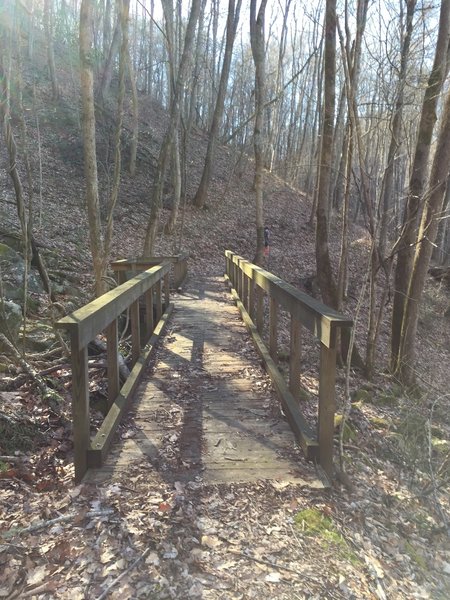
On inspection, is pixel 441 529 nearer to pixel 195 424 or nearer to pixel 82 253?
pixel 195 424

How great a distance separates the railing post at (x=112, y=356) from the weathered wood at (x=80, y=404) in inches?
35.6

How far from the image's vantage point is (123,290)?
476cm

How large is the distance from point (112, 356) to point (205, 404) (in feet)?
3.79

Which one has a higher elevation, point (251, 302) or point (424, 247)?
point (424, 247)

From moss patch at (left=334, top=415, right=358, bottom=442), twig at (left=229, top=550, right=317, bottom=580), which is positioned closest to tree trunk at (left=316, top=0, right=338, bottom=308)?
moss patch at (left=334, top=415, right=358, bottom=442)

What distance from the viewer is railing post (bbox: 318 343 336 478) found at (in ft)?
11.4

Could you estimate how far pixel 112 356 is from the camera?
14.3 feet

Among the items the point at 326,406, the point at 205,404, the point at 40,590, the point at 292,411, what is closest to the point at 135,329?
the point at 205,404

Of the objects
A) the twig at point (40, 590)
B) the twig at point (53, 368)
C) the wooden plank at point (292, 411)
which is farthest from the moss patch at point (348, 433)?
the twig at point (40, 590)

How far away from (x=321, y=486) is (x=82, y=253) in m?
11.7

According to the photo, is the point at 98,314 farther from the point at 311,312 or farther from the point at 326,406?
the point at 326,406

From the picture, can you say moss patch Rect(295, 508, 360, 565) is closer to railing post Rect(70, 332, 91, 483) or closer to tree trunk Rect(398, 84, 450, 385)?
railing post Rect(70, 332, 91, 483)

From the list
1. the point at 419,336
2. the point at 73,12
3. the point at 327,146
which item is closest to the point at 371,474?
the point at 327,146

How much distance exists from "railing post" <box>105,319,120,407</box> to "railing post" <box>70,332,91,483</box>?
903 millimetres
